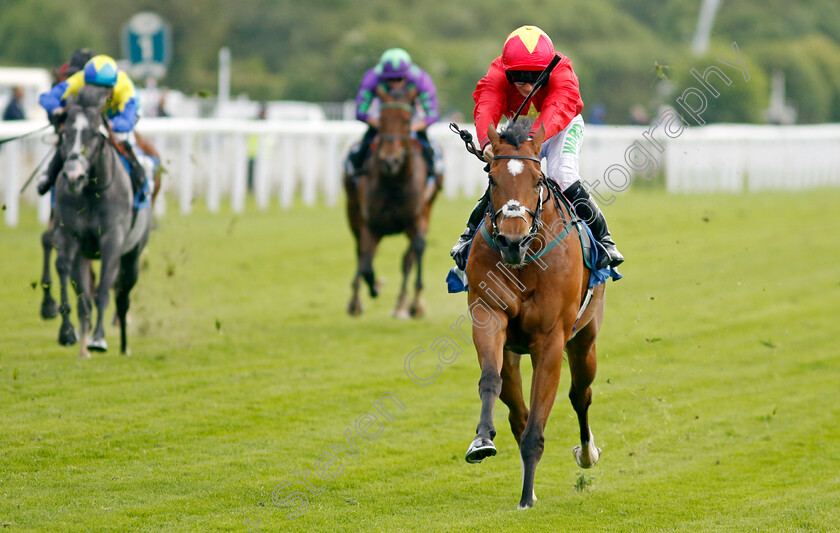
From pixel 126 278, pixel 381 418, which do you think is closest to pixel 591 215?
pixel 381 418

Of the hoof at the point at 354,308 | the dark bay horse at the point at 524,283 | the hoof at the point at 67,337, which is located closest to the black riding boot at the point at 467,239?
the dark bay horse at the point at 524,283

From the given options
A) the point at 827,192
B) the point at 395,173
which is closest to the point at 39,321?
the point at 395,173

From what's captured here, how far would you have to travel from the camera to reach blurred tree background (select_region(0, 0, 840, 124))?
33844mm

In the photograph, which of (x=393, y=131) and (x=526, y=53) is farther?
(x=393, y=131)

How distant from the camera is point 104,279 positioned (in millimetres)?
8133

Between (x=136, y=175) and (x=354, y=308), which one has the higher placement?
Answer: (x=136, y=175)

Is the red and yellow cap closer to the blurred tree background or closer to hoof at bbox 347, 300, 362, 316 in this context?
hoof at bbox 347, 300, 362, 316

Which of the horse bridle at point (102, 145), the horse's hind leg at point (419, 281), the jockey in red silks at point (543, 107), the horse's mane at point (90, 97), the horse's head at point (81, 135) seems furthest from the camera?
the horse's hind leg at point (419, 281)

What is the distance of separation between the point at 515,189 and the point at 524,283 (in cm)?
49

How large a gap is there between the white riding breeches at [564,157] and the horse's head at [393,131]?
14.0 ft

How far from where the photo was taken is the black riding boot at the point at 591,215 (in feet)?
18.7

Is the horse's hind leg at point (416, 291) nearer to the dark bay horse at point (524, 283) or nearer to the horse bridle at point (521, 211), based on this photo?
the dark bay horse at point (524, 283)

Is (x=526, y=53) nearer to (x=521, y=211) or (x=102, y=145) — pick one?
(x=521, y=211)

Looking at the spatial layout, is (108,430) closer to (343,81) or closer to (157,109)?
(157,109)
